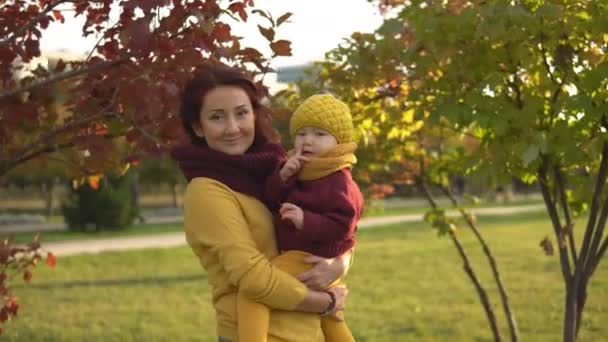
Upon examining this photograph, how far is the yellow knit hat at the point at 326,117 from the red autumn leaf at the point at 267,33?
37.3 inches

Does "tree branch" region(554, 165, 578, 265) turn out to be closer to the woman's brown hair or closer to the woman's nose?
the woman's brown hair

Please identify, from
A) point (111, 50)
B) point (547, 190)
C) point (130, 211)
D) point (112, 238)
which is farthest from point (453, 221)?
point (130, 211)

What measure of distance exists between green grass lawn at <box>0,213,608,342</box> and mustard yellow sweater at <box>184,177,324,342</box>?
5.50 m

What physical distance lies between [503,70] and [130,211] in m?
17.7

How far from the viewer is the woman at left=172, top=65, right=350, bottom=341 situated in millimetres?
2102

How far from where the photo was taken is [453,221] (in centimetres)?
650

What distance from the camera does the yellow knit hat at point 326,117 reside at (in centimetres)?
222

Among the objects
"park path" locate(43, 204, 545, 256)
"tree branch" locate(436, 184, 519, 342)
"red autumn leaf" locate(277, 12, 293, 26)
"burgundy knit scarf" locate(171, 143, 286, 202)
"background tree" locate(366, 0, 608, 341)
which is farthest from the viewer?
"park path" locate(43, 204, 545, 256)

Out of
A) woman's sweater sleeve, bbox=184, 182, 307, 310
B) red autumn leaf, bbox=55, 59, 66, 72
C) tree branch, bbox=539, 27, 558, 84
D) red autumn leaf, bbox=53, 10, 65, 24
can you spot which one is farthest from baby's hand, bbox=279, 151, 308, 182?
red autumn leaf, bbox=53, 10, 65, 24

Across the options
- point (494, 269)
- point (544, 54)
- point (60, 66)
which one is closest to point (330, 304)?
point (544, 54)

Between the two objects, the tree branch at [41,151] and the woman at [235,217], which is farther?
the tree branch at [41,151]

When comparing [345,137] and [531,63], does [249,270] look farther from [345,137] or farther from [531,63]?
[531,63]

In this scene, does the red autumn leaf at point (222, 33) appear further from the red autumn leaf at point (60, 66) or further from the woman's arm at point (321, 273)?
the woman's arm at point (321, 273)

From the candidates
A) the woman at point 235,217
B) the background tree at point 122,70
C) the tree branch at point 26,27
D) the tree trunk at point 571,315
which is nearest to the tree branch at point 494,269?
the tree trunk at point 571,315
